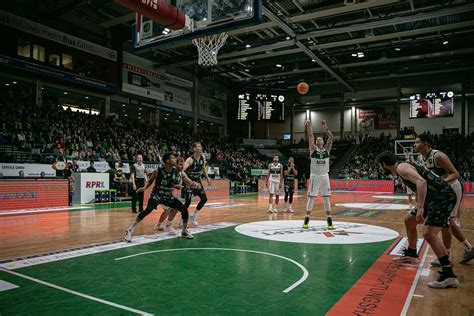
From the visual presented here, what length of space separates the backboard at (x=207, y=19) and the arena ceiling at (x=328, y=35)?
1069 cm

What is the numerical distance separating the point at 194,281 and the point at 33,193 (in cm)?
1154

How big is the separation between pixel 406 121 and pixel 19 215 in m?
39.6

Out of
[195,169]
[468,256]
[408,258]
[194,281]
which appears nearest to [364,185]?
[195,169]

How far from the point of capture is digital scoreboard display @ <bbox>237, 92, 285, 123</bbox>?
3331cm

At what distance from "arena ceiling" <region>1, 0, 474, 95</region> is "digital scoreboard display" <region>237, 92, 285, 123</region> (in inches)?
121

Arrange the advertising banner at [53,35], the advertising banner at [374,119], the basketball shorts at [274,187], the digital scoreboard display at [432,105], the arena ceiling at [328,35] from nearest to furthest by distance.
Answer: the basketball shorts at [274,187] → the advertising banner at [53,35] → the arena ceiling at [328,35] → the digital scoreboard display at [432,105] → the advertising banner at [374,119]

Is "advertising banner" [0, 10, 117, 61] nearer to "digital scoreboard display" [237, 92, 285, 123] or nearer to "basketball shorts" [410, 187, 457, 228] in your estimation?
"digital scoreboard display" [237, 92, 285, 123]

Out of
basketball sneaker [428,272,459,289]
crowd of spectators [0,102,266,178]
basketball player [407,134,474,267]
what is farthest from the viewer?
crowd of spectators [0,102,266,178]

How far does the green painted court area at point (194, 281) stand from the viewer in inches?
139

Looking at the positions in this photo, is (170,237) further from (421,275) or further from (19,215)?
(19,215)

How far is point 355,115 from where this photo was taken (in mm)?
43188

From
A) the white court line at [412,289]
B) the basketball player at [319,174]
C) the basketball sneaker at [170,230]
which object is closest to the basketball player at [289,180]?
the basketball player at [319,174]

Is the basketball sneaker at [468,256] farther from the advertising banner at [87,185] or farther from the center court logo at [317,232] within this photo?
the advertising banner at [87,185]

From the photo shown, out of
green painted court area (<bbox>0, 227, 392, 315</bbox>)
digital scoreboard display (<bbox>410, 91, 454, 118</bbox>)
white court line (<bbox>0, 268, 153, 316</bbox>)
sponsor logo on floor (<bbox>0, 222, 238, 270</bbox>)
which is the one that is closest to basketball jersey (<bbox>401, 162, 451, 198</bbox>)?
green painted court area (<bbox>0, 227, 392, 315</bbox>)
